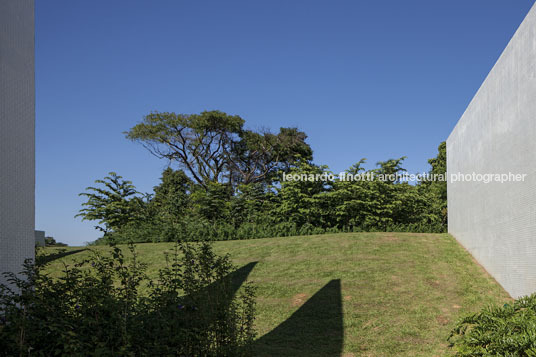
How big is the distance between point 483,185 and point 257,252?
614cm

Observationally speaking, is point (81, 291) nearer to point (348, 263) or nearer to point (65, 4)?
point (348, 263)

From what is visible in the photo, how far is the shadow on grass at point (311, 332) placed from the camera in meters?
5.12

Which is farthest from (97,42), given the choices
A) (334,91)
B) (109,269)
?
(109,269)

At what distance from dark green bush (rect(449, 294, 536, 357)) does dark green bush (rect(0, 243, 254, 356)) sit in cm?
222

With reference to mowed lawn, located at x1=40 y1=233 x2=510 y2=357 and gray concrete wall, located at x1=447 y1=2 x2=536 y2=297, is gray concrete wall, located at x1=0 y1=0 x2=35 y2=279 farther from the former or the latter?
gray concrete wall, located at x1=447 y1=2 x2=536 y2=297

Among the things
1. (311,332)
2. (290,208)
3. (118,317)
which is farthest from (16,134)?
(290,208)

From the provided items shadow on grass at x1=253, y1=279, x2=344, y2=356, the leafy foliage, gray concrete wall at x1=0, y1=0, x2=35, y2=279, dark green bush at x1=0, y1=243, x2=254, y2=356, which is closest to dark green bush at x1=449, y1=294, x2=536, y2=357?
shadow on grass at x1=253, y1=279, x2=344, y2=356

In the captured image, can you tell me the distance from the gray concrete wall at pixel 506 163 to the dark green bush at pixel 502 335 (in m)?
2.61

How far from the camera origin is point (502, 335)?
11.2 ft

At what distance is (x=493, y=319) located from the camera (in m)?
3.86

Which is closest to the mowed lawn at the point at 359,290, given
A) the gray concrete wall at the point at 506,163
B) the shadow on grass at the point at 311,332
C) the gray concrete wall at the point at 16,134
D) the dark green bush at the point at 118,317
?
the shadow on grass at the point at 311,332

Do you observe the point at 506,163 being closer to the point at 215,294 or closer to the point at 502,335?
the point at 502,335

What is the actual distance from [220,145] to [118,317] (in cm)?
2153

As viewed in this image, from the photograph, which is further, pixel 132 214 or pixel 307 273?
pixel 132 214
